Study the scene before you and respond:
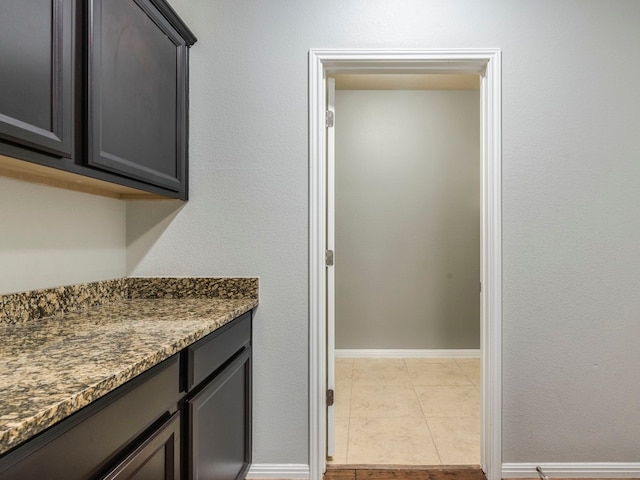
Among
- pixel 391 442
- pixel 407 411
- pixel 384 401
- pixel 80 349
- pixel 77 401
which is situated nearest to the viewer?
pixel 77 401

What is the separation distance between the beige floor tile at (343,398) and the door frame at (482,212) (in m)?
0.74

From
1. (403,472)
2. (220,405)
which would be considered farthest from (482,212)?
(220,405)

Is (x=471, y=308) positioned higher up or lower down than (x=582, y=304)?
lower down

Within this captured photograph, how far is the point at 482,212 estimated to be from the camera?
199 centimetres

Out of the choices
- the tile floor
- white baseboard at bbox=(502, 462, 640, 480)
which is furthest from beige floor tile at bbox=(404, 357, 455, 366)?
white baseboard at bbox=(502, 462, 640, 480)

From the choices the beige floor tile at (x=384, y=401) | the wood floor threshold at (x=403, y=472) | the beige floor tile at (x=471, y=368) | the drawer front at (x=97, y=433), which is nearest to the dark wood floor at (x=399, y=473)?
the wood floor threshold at (x=403, y=472)

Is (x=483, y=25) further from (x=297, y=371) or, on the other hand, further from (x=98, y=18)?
(x=297, y=371)

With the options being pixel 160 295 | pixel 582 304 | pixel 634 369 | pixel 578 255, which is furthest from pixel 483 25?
pixel 160 295

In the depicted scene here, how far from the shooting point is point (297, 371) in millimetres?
1959

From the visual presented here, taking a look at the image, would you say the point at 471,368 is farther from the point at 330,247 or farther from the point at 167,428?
the point at 167,428

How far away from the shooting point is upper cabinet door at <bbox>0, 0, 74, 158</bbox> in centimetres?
95

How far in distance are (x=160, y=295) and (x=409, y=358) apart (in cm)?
260

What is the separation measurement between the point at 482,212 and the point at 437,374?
6.31ft

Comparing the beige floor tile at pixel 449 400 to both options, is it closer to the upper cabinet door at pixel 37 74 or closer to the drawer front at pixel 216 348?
the drawer front at pixel 216 348
